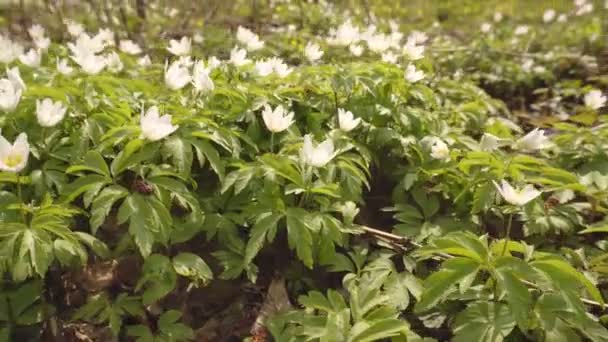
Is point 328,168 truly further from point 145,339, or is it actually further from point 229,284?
point 145,339

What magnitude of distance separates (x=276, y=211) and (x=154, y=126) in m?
0.60

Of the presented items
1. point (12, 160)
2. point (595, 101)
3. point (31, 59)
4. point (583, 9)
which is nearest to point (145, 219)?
point (12, 160)

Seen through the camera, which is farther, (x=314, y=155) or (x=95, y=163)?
(x=314, y=155)

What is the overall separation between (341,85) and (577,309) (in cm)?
149

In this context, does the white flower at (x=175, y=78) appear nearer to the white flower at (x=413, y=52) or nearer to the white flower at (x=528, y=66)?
the white flower at (x=413, y=52)

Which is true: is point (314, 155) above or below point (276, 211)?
above

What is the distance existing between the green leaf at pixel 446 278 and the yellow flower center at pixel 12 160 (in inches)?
61.1

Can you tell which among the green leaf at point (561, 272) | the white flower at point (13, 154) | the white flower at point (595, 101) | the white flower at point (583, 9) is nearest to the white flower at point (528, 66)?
the white flower at point (583, 9)

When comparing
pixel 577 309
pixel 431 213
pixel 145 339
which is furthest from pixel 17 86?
pixel 577 309

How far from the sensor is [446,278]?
195cm

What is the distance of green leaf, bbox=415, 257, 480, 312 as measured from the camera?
6.33ft

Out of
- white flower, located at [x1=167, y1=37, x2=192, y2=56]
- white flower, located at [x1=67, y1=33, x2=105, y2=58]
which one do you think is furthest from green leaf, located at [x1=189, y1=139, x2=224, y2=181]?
white flower, located at [x1=167, y1=37, x2=192, y2=56]

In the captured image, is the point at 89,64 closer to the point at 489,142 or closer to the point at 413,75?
the point at 413,75

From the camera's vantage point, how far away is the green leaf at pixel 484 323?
187 centimetres
